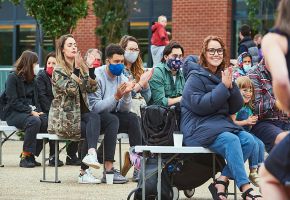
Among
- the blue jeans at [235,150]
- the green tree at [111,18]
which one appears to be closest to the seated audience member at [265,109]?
the blue jeans at [235,150]

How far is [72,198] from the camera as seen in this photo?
1027 cm

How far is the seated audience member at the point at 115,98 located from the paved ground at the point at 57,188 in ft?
2.18

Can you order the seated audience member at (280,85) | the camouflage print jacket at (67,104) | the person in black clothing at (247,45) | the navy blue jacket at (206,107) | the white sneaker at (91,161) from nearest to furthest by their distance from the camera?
the seated audience member at (280,85) < the navy blue jacket at (206,107) < the white sneaker at (91,161) < the camouflage print jacket at (67,104) < the person in black clothing at (247,45)

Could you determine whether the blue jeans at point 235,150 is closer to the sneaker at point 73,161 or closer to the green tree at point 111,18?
the sneaker at point 73,161

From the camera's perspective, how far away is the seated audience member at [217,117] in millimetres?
9039

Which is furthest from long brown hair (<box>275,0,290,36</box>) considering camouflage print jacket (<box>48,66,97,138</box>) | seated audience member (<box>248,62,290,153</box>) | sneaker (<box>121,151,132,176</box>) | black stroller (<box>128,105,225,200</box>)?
sneaker (<box>121,151,132,176</box>)

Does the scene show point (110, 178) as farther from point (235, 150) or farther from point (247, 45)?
point (247, 45)

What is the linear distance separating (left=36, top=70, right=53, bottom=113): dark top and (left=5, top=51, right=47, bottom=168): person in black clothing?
0.07 metres

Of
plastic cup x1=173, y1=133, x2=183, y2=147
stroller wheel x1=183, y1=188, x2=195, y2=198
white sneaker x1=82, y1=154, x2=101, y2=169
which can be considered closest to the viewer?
plastic cup x1=173, y1=133, x2=183, y2=147

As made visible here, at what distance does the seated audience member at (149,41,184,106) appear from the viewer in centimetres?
1165

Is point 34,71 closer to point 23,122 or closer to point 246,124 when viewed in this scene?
point 23,122

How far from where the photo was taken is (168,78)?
38.4 ft

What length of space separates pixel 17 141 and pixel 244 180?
10.9 meters

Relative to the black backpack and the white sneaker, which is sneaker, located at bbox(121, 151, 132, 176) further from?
the black backpack
